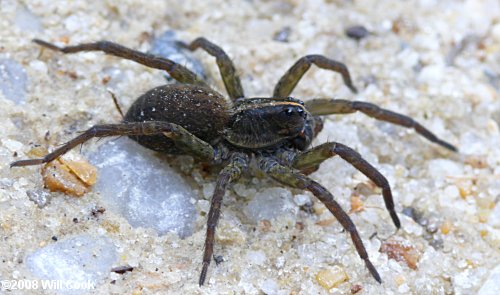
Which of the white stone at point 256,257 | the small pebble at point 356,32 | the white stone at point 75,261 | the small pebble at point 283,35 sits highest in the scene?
the small pebble at point 283,35

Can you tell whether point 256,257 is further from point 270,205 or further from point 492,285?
point 492,285

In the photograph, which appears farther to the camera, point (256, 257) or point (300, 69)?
point (300, 69)

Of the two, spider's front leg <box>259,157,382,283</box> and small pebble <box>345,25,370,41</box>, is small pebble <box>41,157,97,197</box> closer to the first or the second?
spider's front leg <box>259,157,382,283</box>

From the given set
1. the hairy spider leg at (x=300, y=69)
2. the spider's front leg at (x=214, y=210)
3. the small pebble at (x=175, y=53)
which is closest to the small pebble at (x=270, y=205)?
the spider's front leg at (x=214, y=210)

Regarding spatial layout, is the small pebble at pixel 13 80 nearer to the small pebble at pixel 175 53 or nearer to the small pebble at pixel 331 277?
the small pebble at pixel 175 53

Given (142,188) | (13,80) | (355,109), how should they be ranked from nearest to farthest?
(142,188) < (13,80) < (355,109)

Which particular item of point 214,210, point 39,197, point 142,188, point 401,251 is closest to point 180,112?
point 142,188
